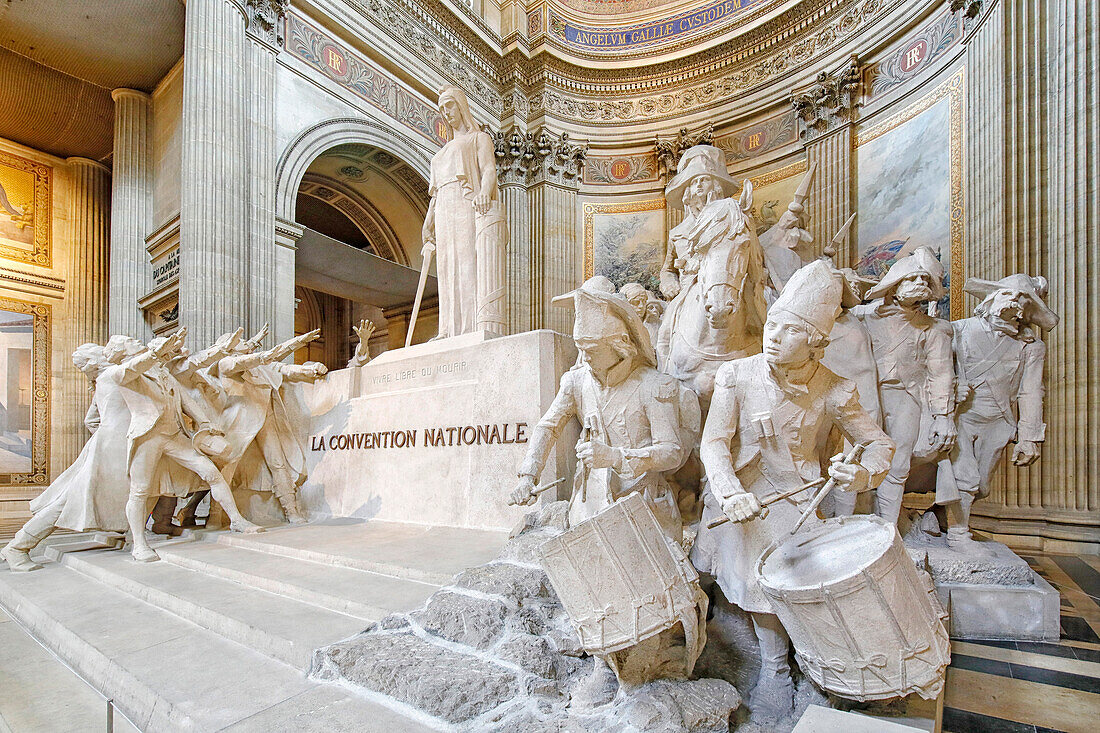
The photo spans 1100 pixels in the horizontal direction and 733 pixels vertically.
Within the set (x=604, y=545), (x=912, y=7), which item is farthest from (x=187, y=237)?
Answer: (x=912, y=7)

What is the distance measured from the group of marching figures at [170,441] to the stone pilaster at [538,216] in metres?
7.29

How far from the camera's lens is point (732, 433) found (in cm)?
190

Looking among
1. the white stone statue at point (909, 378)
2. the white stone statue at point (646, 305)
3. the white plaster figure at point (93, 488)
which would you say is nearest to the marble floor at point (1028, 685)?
the white stone statue at point (909, 378)

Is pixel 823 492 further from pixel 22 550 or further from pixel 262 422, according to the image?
pixel 22 550

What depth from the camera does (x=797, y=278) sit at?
1.77m

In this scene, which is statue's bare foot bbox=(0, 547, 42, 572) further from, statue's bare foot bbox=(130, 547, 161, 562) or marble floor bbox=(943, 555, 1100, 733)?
marble floor bbox=(943, 555, 1100, 733)

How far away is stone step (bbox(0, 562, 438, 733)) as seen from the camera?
183cm

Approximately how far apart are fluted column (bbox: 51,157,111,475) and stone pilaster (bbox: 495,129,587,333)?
859 centimetres

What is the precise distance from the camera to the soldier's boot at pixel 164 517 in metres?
5.00

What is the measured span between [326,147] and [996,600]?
9.73m

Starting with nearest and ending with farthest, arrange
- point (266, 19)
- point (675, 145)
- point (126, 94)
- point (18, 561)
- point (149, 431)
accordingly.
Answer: point (18, 561) < point (149, 431) < point (266, 19) < point (126, 94) < point (675, 145)

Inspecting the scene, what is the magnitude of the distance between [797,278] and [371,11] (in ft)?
34.8

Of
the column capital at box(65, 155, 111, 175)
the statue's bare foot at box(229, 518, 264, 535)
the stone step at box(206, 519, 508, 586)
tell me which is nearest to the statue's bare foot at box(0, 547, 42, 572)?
the stone step at box(206, 519, 508, 586)

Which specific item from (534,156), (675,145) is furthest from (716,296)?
(675,145)
